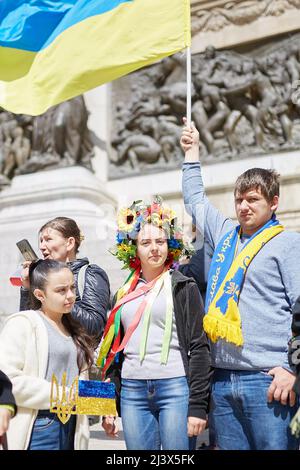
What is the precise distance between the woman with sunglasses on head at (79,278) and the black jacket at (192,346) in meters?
0.30

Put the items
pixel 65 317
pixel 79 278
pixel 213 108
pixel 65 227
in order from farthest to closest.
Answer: pixel 213 108
pixel 65 227
pixel 79 278
pixel 65 317

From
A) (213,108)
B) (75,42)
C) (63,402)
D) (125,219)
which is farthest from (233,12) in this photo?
(63,402)

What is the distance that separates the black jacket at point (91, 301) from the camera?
336 centimetres

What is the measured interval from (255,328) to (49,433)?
3.15ft

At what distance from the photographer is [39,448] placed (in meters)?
2.88

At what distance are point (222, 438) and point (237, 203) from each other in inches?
40.1

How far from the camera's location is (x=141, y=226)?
3318mm

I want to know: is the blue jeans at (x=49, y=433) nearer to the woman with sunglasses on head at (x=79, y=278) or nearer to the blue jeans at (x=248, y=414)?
the woman with sunglasses on head at (x=79, y=278)

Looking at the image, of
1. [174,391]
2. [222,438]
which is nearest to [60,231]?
[174,391]

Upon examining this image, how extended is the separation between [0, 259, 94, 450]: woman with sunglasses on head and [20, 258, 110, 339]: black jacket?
0.46 feet

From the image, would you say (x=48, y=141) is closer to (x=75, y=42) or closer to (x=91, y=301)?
(x=75, y=42)

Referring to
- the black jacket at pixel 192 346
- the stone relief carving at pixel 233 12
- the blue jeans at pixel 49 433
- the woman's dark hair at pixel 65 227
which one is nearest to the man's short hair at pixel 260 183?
the black jacket at pixel 192 346

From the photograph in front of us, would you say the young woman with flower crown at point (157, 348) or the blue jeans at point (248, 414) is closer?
the blue jeans at point (248, 414)

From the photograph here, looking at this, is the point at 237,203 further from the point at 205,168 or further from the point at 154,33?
the point at 205,168
